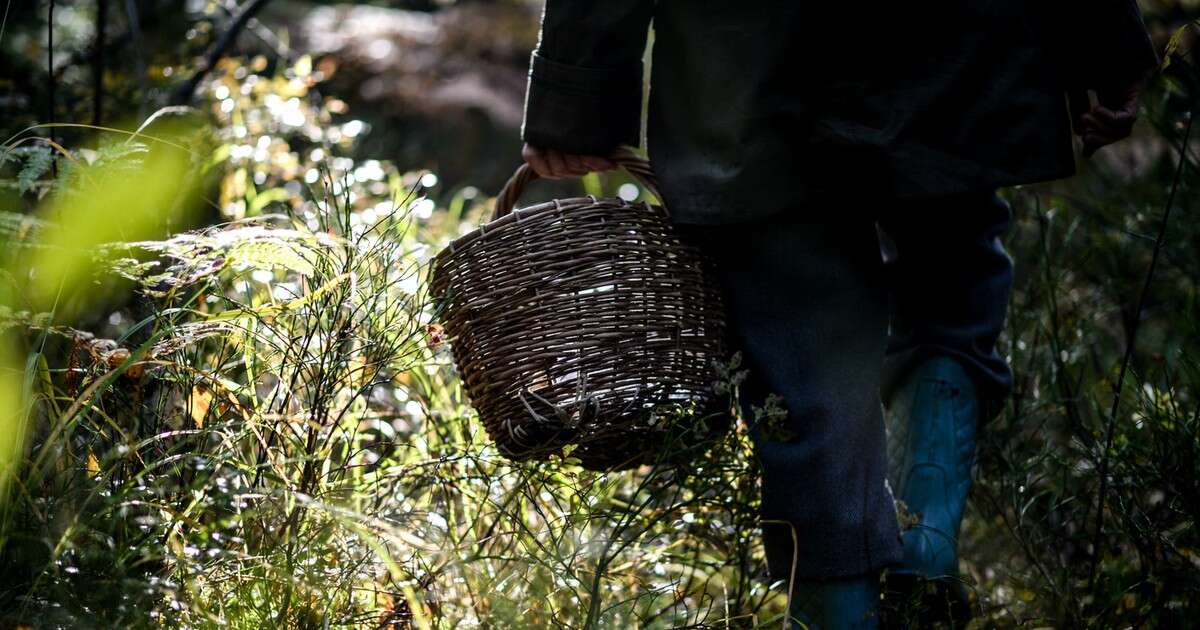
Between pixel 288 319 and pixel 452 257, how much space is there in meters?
0.27

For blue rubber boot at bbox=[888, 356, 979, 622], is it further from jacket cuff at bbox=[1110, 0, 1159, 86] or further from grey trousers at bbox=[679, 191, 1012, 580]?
jacket cuff at bbox=[1110, 0, 1159, 86]

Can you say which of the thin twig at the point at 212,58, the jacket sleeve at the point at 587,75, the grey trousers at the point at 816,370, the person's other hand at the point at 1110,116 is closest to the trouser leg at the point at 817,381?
the grey trousers at the point at 816,370

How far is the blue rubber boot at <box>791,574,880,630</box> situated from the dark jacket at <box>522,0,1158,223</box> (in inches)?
23.0

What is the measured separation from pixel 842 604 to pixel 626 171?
76 centimetres

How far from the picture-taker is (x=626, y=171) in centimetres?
166

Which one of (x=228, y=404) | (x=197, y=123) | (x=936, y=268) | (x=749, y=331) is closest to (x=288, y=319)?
(x=228, y=404)

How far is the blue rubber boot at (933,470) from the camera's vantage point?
1.62 m

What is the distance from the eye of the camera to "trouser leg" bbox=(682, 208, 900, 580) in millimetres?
1536

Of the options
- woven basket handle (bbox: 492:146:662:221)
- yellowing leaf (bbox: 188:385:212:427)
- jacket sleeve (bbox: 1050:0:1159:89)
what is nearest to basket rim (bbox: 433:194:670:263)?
woven basket handle (bbox: 492:146:662:221)

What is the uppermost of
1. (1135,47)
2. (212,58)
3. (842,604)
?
(212,58)

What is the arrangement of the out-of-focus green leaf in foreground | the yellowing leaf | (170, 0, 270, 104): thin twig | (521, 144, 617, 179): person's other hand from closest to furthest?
the out-of-focus green leaf in foreground → the yellowing leaf → (521, 144, 617, 179): person's other hand → (170, 0, 270, 104): thin twig

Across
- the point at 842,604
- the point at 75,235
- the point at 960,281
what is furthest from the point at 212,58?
the point at 842,604

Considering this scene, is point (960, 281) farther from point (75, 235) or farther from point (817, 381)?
point (75, 235)

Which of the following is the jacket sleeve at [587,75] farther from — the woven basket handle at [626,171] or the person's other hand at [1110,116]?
the person's other hand at [1110,116]
